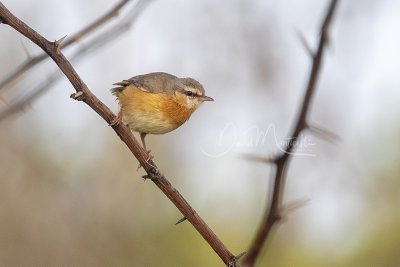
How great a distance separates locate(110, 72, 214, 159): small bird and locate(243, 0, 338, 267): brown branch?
7.85 feet

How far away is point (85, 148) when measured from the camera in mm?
7414

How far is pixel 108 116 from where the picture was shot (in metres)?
2.57

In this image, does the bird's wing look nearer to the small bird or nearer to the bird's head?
the small bird

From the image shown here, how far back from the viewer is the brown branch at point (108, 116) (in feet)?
7.28

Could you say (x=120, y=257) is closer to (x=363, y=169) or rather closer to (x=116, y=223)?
(x=116, y=223)

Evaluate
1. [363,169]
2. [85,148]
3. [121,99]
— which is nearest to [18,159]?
[85,148]

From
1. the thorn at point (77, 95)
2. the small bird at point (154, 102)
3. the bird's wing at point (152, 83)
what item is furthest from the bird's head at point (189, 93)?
the thorn at point (77, 95)

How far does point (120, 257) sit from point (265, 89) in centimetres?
293

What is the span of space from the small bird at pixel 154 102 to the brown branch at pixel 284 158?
2393 mm

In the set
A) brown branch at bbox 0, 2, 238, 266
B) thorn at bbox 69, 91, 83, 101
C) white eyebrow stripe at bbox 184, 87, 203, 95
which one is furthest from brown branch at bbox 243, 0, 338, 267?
white eyebrow stripe at bbox 184, 87, 203, 95

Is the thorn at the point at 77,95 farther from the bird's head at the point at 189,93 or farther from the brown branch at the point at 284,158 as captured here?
the bird's head at the point at 189,93

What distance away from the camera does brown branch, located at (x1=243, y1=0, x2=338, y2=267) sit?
1.54 meters

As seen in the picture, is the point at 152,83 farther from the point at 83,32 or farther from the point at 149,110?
the point at 83,32

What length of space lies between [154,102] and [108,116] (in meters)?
1.93
